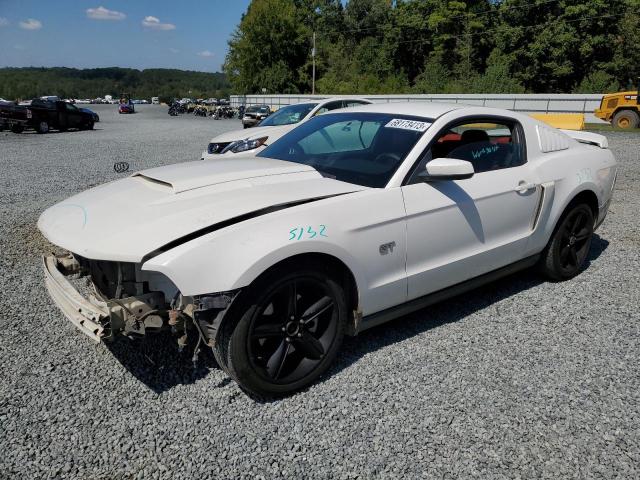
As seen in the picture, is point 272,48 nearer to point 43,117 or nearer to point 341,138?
point 43,117

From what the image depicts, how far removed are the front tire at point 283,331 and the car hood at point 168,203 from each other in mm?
419

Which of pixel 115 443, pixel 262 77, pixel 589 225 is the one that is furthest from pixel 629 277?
pixel 262 77

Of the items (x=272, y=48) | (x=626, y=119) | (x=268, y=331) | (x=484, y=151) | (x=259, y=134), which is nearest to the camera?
(x=268, y=331)

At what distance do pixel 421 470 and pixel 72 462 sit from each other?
5.19ft

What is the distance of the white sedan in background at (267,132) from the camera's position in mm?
8828

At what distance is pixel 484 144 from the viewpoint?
3764mm

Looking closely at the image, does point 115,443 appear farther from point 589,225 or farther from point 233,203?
Result: point 589,225

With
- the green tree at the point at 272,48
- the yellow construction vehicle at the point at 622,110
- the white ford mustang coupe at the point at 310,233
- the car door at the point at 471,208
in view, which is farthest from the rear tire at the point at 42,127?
the green tree at the point at 272,48

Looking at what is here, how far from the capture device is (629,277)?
461cm

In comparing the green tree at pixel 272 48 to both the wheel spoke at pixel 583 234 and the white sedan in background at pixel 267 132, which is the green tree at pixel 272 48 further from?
the wheel spoke at pixel 583 234

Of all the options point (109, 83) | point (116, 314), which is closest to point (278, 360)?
point (116, 314)

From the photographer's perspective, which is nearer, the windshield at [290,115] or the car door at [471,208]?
the car door at [471,208]

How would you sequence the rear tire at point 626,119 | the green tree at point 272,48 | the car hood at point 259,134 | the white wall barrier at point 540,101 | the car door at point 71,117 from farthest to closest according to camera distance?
the green tree at point 272,48 < the white wall barrier at point 540,101 < the car door at point 71,117 < the rear tire at point 626,119 < the car hood at point 259,134

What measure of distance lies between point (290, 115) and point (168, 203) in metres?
7.86
